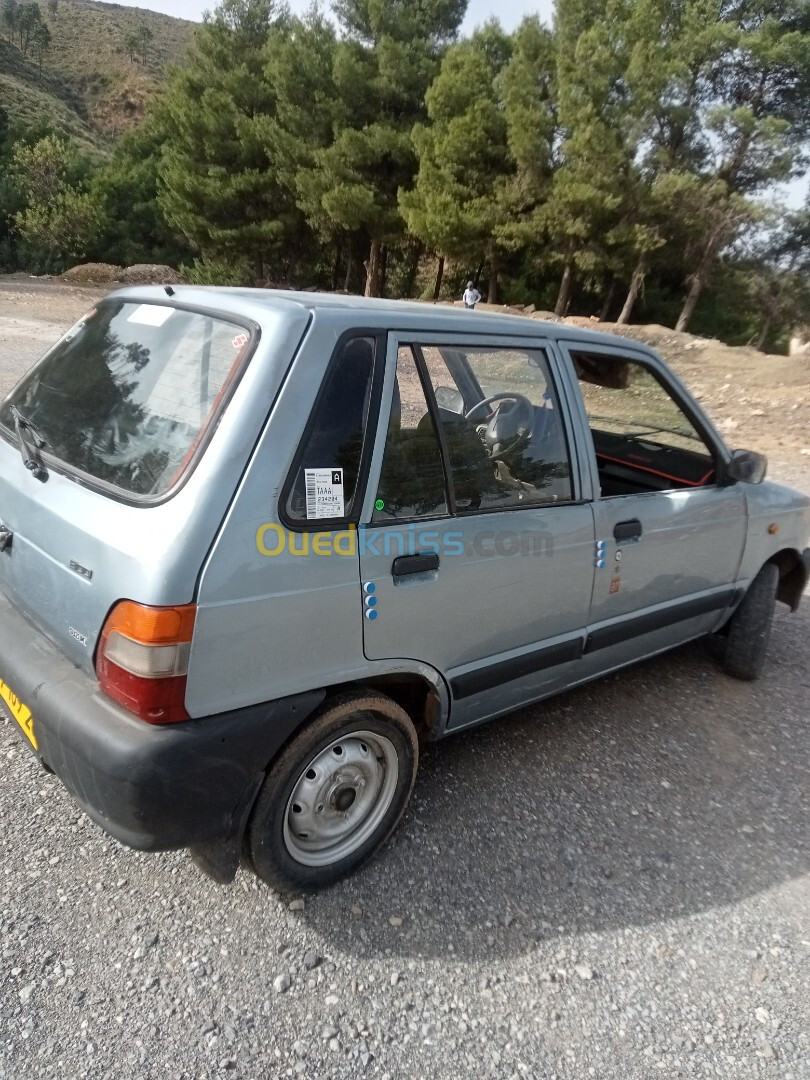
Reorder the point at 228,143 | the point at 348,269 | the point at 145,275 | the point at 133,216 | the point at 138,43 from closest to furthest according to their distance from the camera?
the point at 145,275, the point at 228,143, the point at 348,269, the point at 133,216, the point at 138,43

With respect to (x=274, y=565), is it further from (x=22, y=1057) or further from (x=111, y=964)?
(x=22, y=1057)

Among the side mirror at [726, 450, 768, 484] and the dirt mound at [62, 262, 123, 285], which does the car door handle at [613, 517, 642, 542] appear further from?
the dirt mound at [62, 262, 123, 285]

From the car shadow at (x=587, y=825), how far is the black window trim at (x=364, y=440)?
1.22 meters

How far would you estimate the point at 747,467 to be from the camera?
132 inches

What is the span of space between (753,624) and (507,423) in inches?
78.2

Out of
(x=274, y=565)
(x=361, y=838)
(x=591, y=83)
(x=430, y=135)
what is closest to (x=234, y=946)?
(x=361, y=838)

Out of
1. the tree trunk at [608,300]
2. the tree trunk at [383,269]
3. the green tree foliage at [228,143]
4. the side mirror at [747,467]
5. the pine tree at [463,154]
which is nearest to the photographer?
the side mirror at [747,467]

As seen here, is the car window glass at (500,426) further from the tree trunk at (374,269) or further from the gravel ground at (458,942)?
the tree trunk at (374,269)

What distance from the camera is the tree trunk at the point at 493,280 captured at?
92.2 ft

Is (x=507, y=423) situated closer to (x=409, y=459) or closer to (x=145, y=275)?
(x=409, y=459)

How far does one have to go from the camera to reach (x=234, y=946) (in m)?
2.12

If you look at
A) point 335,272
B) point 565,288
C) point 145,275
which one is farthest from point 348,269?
point 565,288

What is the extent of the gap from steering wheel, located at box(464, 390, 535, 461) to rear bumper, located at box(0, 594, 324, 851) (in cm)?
115

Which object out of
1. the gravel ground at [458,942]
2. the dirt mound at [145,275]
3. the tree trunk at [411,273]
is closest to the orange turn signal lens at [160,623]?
the gravel ground at [458,942]
